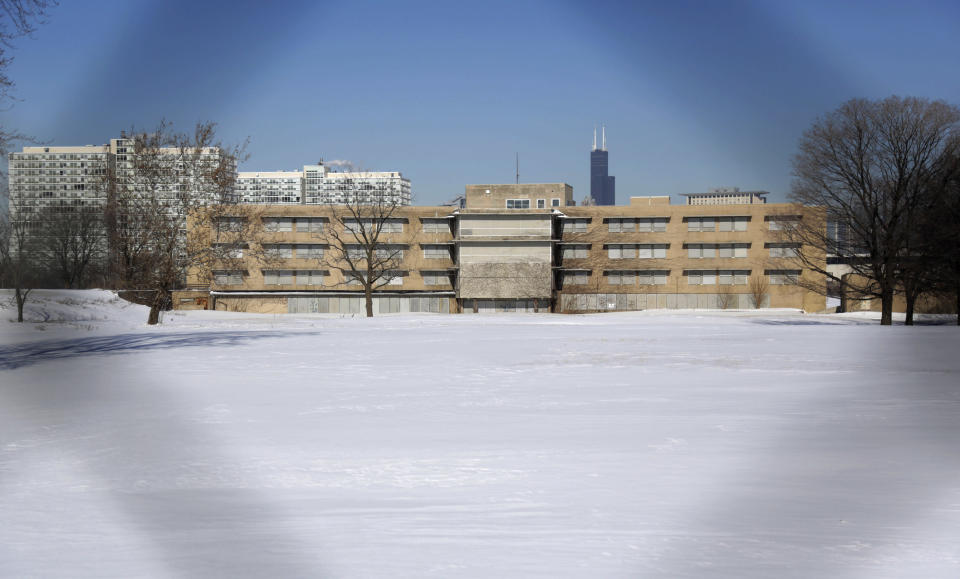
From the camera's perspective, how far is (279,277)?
11219 centimetres

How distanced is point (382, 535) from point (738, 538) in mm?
3147

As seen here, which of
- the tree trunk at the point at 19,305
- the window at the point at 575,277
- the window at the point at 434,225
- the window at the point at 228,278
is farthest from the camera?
the window at the point at 575,277

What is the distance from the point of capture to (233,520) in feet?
27.9

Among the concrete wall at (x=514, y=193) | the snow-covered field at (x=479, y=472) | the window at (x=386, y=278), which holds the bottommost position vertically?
the snow-covered field at (x=479, y=472)

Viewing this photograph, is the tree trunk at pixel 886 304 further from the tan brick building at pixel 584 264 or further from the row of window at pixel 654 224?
the row of window at pixel 654 224

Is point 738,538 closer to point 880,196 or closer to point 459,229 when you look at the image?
point 880,196

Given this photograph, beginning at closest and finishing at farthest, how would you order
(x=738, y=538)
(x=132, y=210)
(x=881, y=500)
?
1. (x=738, y=538)
2. (x=881, y=500)
3. (x=132, y=210)

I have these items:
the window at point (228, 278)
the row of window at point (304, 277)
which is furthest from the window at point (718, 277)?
the window at point (228, 278)

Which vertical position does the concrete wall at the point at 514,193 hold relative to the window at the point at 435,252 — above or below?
above

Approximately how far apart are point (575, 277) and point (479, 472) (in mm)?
102590

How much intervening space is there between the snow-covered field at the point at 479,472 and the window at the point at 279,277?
294ft

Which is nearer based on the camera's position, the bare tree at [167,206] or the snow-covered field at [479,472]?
the snow-covered field at [479,472]

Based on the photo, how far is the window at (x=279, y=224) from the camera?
111 metres

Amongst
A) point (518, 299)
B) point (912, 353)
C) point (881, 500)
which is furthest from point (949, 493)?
point (518, 299)
